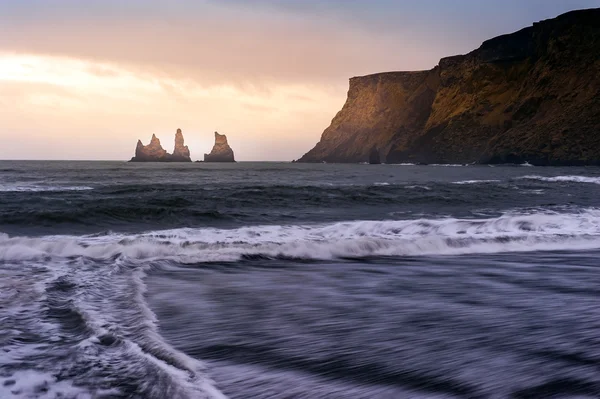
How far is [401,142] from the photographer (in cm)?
11250

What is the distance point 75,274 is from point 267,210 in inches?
338

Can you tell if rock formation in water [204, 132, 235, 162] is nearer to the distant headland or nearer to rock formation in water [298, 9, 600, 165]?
the distant headland

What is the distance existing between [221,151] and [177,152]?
14.2 metres

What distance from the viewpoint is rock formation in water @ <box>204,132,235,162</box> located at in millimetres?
149875

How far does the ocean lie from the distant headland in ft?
469

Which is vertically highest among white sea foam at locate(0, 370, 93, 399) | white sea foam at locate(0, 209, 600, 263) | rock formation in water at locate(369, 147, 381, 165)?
rock formation in water at locate(369, 147, 381, 165)

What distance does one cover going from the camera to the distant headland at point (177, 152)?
5832 inches

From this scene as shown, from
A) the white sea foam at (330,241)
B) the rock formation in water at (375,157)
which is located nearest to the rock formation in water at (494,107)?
the rock formation in water at (375,157)

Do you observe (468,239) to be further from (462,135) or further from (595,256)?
(462,135)

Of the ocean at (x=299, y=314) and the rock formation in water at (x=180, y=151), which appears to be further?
the rock formation in water at (x=180, y=151)

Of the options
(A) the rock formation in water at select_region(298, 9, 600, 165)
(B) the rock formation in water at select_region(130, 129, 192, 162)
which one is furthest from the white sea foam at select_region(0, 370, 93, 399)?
(B) the rock formation in water at select_region(130, 129, 192, 162)

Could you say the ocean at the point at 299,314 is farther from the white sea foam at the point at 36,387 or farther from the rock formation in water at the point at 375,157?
the rock formation in water at the point at 375,157

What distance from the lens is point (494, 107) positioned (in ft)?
293

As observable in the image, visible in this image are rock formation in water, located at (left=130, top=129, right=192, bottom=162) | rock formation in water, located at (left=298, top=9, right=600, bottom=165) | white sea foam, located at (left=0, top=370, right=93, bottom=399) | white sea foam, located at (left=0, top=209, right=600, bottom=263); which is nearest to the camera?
white sea foam, located at (left=0, top=370, right=93, bottom=399)
